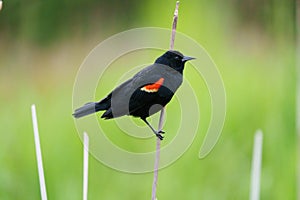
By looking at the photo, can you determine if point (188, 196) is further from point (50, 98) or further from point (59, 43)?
point (59, 43)

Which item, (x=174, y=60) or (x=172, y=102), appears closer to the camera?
(x=174, y=60)

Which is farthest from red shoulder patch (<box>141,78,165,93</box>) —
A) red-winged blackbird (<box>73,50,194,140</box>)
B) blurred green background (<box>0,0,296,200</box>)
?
blurred green background (<box>0,0,296,200</box>)

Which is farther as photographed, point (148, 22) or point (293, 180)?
point (148, 22)

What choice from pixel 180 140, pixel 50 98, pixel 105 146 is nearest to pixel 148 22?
pixel 50 98

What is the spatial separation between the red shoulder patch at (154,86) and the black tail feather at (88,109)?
5 cm

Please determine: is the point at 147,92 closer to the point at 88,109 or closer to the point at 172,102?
the point at 88,109

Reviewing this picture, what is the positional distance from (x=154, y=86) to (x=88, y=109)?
7cm

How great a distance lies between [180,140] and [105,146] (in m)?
0.23

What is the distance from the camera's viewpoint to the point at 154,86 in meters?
0.62

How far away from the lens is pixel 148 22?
1.23 m

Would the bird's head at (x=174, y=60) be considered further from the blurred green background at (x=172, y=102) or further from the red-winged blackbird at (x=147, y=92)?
the blurred green background at (x=172, y=102)

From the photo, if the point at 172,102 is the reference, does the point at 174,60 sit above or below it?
below

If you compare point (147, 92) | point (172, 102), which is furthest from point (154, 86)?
point (172, 102)

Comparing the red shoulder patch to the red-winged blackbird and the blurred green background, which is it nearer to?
the red-winged blackbird
